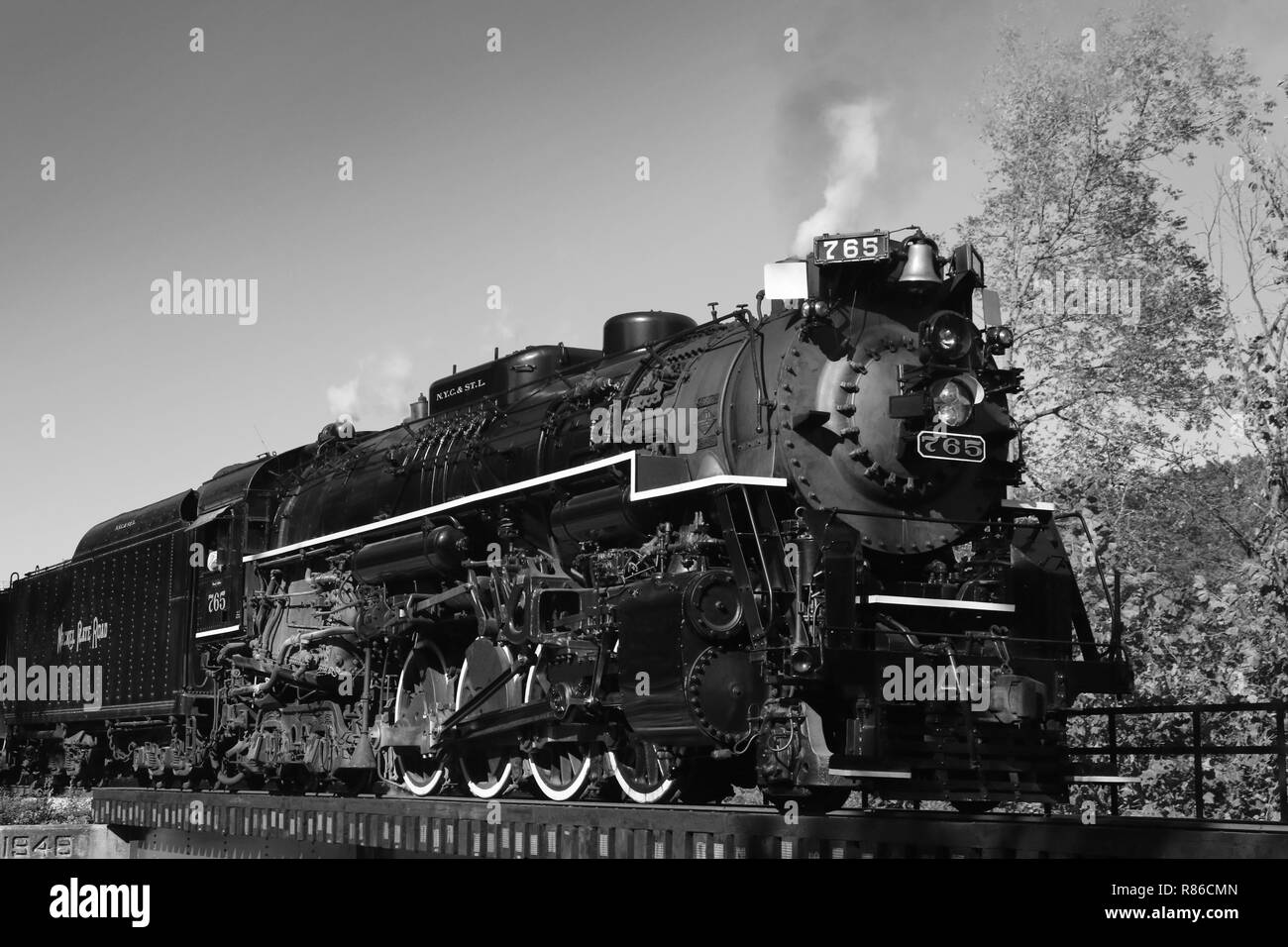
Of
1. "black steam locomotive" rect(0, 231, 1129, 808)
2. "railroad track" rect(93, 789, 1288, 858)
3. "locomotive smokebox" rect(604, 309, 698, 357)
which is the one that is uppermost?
"locomotive smokebox" rect(604, 309, 698, 357)

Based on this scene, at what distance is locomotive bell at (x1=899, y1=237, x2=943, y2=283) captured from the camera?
11.6 metres

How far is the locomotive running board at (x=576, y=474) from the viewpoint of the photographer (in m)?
10.8

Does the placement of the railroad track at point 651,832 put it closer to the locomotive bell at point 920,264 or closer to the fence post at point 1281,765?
the fence post at point 1281,765

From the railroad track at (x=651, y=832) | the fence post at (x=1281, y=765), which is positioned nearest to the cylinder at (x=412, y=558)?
the railroad track at (x=651, y=832)

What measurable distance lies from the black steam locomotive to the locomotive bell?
0.08 feet

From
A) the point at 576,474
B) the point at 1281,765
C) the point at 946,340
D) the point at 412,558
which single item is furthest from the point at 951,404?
the point at 412,558

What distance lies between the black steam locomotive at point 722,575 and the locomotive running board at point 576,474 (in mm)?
31

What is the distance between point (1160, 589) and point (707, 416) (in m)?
8.87

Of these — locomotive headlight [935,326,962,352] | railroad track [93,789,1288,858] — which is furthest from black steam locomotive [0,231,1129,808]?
railroad track [93,789,1288,858]

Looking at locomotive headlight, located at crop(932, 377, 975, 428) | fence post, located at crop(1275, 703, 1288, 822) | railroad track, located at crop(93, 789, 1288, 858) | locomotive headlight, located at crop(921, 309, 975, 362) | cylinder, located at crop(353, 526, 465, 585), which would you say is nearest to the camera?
railroad track, located at crop(93, 789, 1288, 858)

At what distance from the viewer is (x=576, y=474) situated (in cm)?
1213

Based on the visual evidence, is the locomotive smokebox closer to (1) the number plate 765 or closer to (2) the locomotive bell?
(2) the locomotive bell
